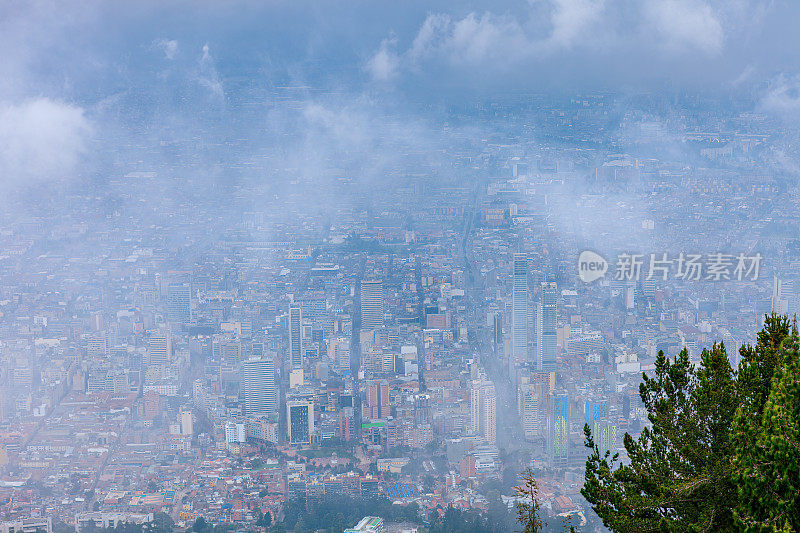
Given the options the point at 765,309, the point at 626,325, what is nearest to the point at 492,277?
the point at 626,325

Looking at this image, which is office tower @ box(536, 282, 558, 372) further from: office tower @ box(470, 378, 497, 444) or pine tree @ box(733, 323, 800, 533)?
pine tree @ box(733, 323, 800, 533)

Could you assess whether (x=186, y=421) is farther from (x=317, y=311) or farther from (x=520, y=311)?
(x=520, y=311)

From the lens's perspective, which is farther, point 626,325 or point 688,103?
point 688,103

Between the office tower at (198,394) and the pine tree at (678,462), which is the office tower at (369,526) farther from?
the pine tree at (678,462)

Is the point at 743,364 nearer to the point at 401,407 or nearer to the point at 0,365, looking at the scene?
the point at 401,407

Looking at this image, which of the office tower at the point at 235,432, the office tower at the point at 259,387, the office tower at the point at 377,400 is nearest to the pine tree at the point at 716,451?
the office tower at the point at 377,400

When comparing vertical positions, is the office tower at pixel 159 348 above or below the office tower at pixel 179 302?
below
